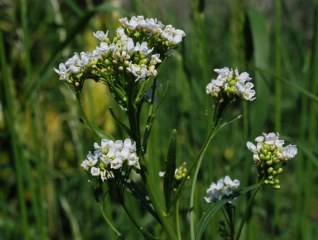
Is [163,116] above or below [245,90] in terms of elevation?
above

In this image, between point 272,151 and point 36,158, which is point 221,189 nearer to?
point 272,151

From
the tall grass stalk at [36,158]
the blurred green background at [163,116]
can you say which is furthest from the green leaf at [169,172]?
the tall grass stalk at [36,158]

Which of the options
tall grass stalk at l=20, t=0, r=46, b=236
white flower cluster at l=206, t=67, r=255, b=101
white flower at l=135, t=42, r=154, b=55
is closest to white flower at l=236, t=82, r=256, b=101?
white flower cluster at l=206, t=67, r=255, b=101

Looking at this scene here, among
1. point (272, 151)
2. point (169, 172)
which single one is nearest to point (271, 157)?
point (272, 151)

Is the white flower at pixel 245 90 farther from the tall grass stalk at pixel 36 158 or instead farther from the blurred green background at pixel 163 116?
the tall grass stalk at pixel 36 158

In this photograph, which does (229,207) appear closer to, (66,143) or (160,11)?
(160,11)

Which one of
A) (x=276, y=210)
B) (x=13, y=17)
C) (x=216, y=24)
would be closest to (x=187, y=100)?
(x=276, y=210)
